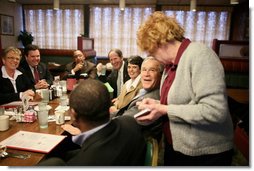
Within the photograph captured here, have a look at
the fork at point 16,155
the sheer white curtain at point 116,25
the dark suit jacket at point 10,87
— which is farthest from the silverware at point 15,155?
the dark suit jacket at point 10,87

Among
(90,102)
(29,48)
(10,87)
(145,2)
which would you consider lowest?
(10,87)

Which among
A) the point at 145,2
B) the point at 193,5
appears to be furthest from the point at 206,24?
the point at 145,2

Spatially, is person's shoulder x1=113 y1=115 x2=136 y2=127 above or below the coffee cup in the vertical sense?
above

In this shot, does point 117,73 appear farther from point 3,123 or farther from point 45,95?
point 3,123

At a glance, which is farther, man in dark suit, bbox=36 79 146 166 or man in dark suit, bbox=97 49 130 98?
man in dark suit, bbox=97 49 130 98

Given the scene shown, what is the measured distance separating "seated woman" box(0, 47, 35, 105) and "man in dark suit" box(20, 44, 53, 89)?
0.13 metres

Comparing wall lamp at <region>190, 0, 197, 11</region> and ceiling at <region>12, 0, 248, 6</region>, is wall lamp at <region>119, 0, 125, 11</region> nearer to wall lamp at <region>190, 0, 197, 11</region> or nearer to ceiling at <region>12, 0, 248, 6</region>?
ceiling at <region>12, 0, 248, 6</region>

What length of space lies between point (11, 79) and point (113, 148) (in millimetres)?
1278

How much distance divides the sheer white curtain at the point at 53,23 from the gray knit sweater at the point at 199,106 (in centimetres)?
79

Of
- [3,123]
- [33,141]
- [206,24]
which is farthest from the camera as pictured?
[206,24]

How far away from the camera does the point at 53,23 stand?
4.15 feet

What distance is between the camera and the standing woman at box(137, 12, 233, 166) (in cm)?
67

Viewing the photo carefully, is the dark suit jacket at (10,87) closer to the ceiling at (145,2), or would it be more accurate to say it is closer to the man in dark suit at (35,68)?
the man in dark suit at (35,68)

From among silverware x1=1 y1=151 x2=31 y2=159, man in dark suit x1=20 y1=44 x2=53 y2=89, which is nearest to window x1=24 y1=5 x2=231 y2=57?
man in dark suit x1=20 y1=44 x2=53 y2=89
